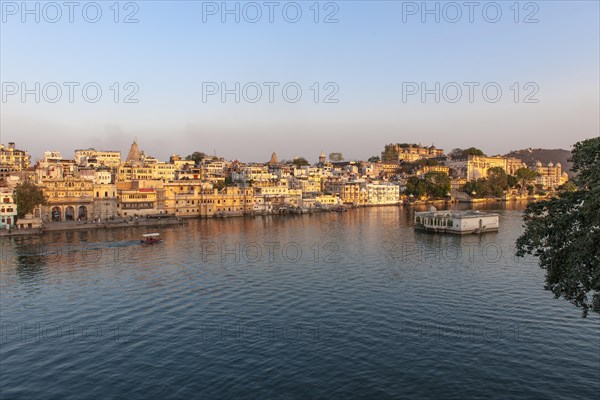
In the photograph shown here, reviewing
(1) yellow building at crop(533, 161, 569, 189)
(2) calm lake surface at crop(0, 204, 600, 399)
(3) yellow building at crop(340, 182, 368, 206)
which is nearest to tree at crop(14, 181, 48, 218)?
(2) calm lake surface at crop(0, 204, 600, 399)

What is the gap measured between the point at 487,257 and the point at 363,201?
210 feet

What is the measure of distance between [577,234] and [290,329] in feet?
39.4

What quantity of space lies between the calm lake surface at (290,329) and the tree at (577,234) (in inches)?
168

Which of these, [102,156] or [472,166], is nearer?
[102,156]

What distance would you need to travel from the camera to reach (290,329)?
19.7 metres

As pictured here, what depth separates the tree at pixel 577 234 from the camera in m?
11.1

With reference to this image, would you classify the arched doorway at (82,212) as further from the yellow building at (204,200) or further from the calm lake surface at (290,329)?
the calm lake surface at (290,329)

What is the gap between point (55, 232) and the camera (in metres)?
53.3

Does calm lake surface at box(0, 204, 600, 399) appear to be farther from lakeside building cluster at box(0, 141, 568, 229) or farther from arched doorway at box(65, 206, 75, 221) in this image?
arched doorway at box(65, 206, 75, 221)

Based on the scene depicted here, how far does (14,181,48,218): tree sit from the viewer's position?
55188 millimetres

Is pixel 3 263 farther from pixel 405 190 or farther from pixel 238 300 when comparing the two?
pixel 405 190

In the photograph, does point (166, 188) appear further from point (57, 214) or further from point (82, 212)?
point (57, 214)

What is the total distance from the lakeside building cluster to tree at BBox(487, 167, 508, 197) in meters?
3.74

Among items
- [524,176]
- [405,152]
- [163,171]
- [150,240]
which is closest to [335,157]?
[405,152]
